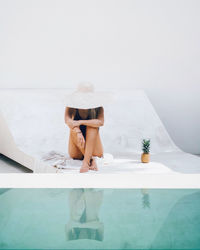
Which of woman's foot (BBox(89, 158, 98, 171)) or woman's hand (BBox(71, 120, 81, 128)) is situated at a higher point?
woman's hand (BBox(71, 120, 81, 128))

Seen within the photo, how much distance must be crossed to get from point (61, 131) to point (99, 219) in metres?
3.87

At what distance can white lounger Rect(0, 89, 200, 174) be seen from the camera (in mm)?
4629

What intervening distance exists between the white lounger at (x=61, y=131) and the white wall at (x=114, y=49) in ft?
2.08

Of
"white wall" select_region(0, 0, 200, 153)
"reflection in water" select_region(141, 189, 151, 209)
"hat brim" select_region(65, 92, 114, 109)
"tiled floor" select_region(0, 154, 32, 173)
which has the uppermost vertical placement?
"white wall" select_region(0, 0, 200, 153)

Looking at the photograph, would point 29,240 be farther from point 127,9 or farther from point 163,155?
point 127,9

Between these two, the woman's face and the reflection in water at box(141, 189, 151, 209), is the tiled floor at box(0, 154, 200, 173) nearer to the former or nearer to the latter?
the woman's face

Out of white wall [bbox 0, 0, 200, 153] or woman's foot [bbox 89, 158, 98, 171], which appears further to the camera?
white wall [bbox 0, 0, 200, 153]

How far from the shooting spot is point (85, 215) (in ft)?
5.44

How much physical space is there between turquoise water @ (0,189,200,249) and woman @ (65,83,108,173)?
217 centimetres

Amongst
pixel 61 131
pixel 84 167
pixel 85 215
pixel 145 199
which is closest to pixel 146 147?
pixel 84 167

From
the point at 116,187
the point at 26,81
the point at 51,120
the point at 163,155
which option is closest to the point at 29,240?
the point at 116,187

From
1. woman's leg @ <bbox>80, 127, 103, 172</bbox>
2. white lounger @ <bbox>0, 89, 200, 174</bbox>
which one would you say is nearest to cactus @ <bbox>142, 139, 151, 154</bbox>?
white lounger @ <bbox>0, 89, 200, 174</bbox>

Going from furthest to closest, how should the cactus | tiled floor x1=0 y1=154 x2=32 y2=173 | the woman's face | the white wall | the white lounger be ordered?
the white wall → tiled floor x1=0 y1=154 x2=32 y2=173 → the white lounger → the cactus → the woman's face

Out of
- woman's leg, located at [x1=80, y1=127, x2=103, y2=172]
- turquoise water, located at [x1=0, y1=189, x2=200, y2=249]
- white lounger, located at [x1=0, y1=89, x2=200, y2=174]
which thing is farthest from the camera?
white lounger, located at [x1=0, y1=89, x2=200, y2=174]
